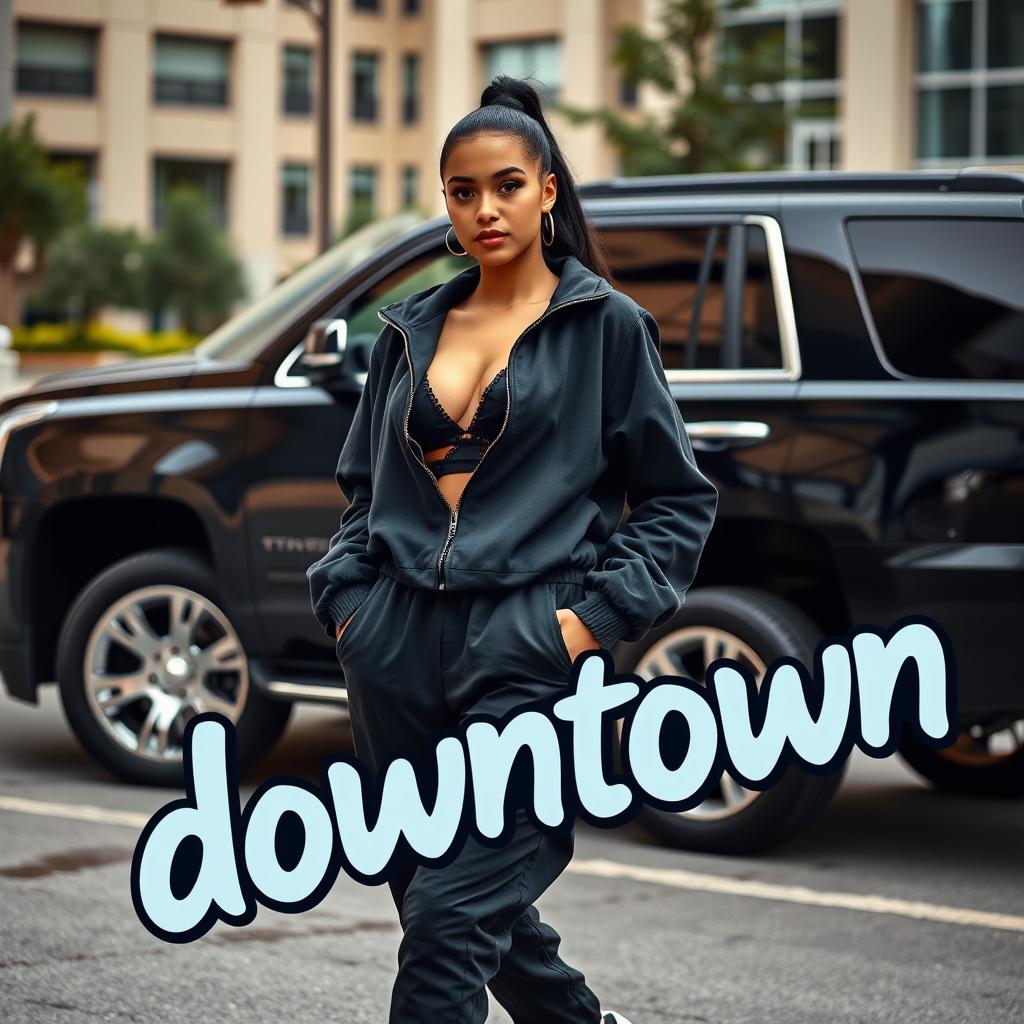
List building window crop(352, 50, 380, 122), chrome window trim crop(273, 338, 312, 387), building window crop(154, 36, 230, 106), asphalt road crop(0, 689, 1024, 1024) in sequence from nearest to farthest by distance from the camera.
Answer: asphalt road crop(0, 689, 1024, 1024) < chrome window trim crop(273, 338, 312, 387) < building window crop(154, 36, 230, 106) < building window crop(352, 50, 380, 122)

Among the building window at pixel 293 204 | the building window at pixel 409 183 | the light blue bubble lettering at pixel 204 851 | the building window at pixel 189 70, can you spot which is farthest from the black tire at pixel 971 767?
the building window at pixel 409 183

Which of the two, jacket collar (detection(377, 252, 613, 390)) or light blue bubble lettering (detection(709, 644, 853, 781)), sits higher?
jacket collar (detection(377, 252, 613, 390))

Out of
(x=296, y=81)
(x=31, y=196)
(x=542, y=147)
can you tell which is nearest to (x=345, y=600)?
(x=542, y=147)

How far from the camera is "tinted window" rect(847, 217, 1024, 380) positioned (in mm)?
6129

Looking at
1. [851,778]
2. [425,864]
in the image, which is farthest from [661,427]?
[851,778]

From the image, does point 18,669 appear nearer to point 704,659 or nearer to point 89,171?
point 704,659

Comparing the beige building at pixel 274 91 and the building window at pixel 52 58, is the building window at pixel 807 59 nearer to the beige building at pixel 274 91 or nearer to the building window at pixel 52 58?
the beige building at pixel 274 91

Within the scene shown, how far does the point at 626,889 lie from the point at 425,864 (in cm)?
291

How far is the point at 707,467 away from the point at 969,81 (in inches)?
1385

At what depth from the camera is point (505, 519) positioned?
3203mm

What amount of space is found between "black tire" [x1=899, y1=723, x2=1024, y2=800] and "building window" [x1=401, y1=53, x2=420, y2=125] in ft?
207

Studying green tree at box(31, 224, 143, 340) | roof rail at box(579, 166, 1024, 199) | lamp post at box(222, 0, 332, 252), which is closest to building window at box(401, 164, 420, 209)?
green tree at box(31, 224, 143, 340)

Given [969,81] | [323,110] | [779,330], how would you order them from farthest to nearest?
[969,81], [323,110], [779,330]

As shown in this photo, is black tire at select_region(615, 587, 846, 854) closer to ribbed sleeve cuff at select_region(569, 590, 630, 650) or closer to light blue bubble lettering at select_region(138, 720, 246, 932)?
ribbed sleeve cuff at select_region(569, 590, 630, 650)
